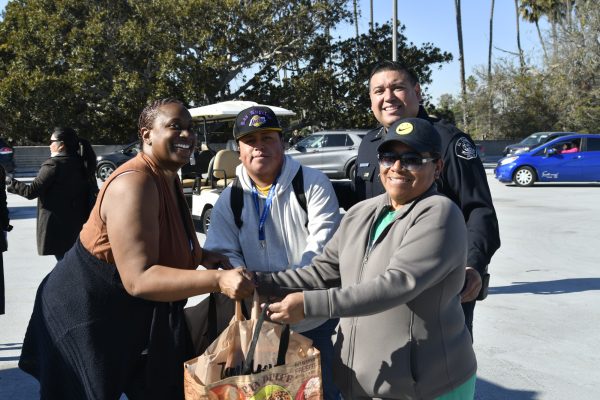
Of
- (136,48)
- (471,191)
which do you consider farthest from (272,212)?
(136,48)

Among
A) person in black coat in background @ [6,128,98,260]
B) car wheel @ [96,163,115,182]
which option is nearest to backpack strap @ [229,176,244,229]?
person in black coat in background @ [6,128,98,260]

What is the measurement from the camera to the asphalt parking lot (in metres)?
4.62

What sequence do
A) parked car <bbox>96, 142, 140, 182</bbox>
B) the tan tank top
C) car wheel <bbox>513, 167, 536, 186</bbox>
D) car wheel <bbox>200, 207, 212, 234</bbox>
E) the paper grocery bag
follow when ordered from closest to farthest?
the paper grocery bag < the tan tank top < car wheel <bbox>200, 207, 212, 234</bbox> < car wheel <bbox>513, 167, 536, 186</bbox> < parked car <bbox>96, 142, 140, 182</bbox>

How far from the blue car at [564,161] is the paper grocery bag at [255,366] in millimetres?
18759

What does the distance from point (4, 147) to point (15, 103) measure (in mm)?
10552

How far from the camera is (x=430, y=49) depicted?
103ft

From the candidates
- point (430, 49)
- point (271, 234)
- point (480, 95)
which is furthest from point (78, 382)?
point (480, 95)

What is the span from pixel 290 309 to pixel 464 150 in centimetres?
125

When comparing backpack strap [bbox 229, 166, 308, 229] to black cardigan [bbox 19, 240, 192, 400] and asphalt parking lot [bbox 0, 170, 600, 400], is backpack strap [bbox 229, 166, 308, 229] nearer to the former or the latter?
black cardigan [bbox 19, 240, 192, 400]

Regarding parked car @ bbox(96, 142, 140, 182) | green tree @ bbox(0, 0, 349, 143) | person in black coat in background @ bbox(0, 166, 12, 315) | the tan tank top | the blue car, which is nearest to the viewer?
the tan tank top

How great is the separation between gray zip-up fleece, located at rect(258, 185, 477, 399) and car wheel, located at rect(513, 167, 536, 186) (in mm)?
18583

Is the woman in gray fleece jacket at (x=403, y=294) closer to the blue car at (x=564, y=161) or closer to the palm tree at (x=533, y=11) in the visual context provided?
the blue car at (x=564, y=161)

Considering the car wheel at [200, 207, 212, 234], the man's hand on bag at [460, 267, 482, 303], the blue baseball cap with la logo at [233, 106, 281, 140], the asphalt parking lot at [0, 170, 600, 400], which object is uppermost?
the blue baseball cap with la logo at [233, 106, 281, 140]

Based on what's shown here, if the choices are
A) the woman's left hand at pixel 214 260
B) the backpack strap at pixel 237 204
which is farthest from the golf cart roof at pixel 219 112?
the woman's left hand at pixel 214 260
